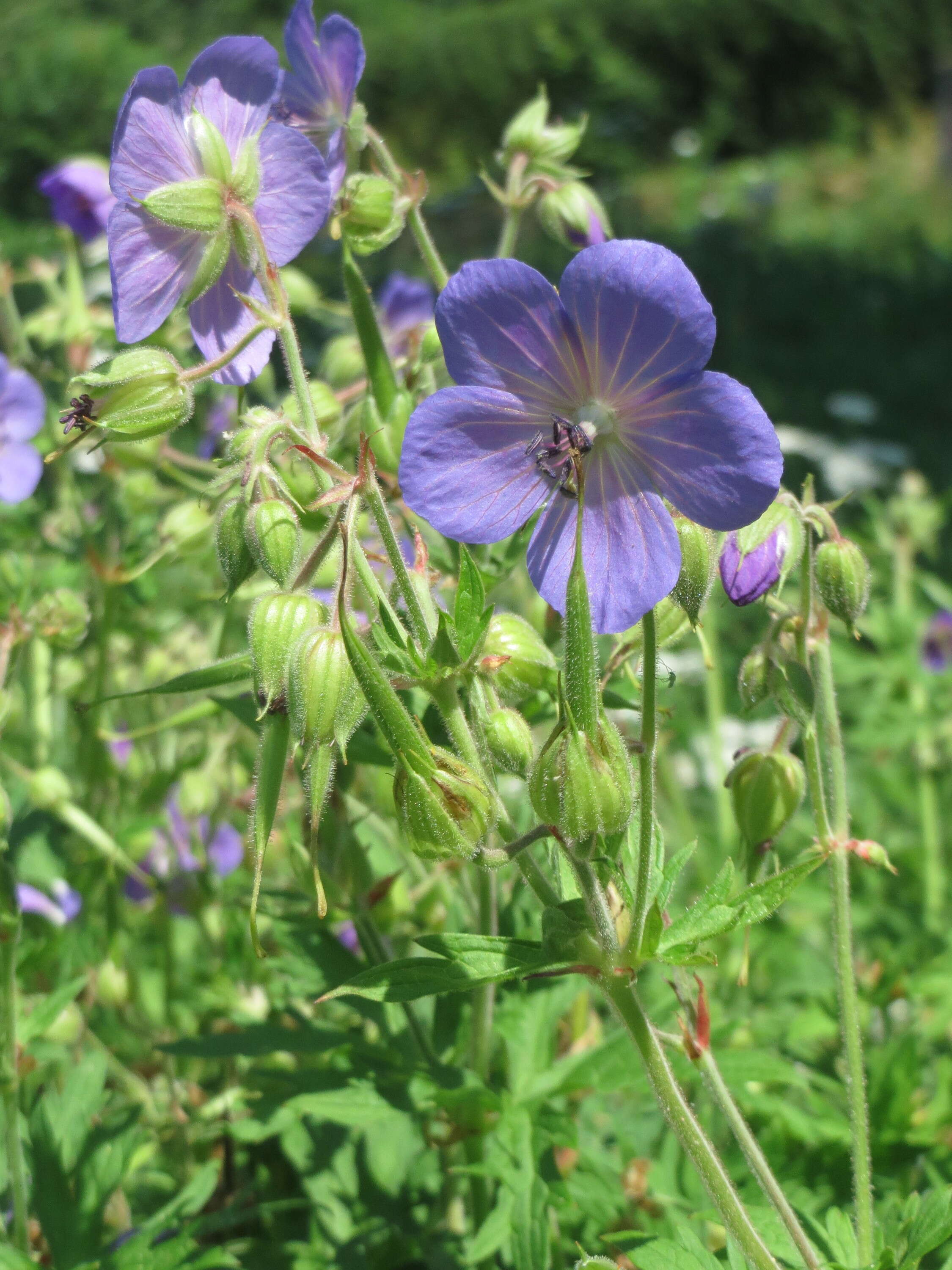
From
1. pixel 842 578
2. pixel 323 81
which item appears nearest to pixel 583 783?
pixel 842 578

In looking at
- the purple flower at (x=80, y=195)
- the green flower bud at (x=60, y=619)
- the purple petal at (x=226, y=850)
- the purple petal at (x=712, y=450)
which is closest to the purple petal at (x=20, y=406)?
the purple flower at (x=80, y=195)

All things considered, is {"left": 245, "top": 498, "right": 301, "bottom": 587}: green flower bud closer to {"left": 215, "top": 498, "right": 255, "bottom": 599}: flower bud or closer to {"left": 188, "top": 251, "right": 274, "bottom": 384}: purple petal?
{"left": 215, "top": 498, "right": 255, "bottom": 599}: flower bud

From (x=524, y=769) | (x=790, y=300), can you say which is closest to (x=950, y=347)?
(x=790, y=300)

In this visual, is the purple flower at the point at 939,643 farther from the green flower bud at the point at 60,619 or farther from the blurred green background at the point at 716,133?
the blurred green background at the point at 716,133

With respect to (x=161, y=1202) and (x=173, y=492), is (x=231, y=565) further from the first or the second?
(x=161, y=1202)

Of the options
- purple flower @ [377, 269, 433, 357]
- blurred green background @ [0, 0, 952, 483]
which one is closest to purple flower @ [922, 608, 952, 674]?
purple flower @ [377, 269, 433, 357]

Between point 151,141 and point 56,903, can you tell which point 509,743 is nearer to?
point 151,141
